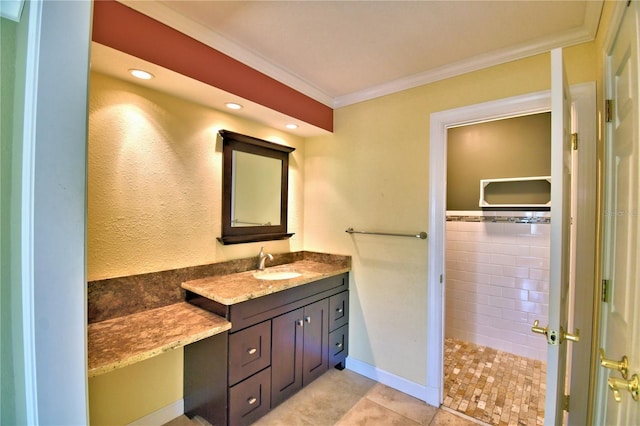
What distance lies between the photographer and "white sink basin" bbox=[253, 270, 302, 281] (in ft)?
6.87

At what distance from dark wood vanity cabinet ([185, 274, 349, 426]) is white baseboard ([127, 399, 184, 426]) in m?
0.18

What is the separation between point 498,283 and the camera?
283 centimetres

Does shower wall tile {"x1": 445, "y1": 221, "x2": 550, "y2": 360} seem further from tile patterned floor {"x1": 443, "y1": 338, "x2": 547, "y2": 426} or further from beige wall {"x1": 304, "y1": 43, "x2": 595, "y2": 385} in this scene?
beige wall {"x1": 304, "y1": 43, "x2": 595, "y2": 385}

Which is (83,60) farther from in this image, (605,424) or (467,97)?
(467,97)

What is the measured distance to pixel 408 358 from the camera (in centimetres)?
215

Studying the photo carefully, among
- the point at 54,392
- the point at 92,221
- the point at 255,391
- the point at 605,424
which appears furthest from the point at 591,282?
the point at 92,221

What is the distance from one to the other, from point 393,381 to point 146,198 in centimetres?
224

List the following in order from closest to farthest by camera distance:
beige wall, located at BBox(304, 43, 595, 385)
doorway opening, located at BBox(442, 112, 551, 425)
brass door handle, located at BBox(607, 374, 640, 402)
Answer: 1. brass door handle, located at BBox(607, 374, 640, 402)
2. beige wall, located at BBox(304, 43, 595, 385)
3. doorway opening, located at BBox(442, 112, 551, 425)

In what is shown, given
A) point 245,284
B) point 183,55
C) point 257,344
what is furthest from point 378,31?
point 257,344

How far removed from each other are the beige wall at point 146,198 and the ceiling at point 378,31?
11.0 inches

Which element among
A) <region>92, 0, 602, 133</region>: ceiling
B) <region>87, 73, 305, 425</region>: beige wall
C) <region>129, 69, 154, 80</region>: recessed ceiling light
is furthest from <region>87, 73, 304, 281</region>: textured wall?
<region>92, 0, 602, 133</region>: ceiling

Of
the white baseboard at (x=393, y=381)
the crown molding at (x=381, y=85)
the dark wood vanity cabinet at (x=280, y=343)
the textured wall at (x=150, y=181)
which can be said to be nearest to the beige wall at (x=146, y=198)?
the textured wall at (x=150, y=181)

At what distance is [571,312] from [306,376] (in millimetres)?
1716

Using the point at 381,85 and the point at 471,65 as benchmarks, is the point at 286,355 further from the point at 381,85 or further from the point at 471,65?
the point at 471,65
